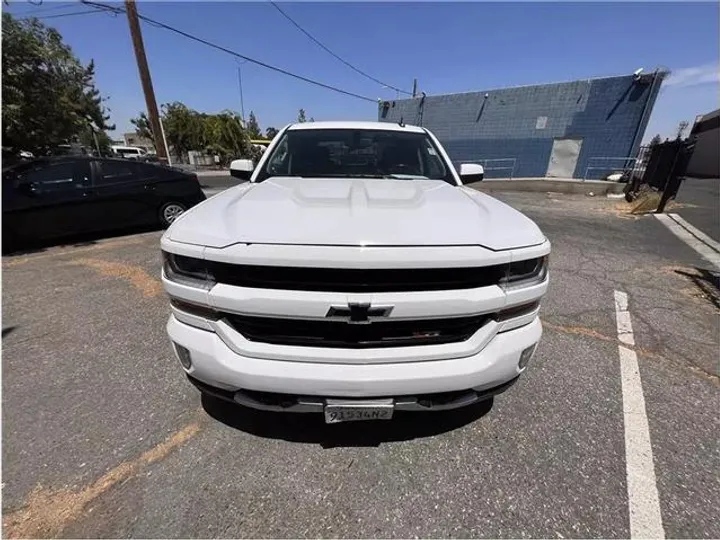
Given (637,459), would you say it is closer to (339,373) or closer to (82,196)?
(339,373)

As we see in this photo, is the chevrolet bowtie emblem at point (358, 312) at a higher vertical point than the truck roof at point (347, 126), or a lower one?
lower

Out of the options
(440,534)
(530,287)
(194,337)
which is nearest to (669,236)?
(530,287)

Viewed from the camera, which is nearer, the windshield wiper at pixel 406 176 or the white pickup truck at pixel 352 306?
the white pickup truck at pixel 352 306

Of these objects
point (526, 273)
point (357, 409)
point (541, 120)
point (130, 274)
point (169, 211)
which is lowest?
point (130, 274)

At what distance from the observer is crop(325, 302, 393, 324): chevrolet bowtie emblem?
1509 millimetres

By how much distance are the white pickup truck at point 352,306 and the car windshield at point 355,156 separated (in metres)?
1.29

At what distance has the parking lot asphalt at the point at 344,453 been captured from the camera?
1.60 meters

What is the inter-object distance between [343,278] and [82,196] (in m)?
6.46

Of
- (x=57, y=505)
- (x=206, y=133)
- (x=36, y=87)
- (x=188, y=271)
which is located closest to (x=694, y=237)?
(x=188, y=271)

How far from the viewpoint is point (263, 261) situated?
148 cm

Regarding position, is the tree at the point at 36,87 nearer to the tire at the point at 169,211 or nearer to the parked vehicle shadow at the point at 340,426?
the tire at the point at 169,211

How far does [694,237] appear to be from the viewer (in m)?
7.06

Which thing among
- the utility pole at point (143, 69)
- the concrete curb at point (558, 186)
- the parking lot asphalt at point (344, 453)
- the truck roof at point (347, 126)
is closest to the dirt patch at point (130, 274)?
the parking lot asphalt at point (344, 453)

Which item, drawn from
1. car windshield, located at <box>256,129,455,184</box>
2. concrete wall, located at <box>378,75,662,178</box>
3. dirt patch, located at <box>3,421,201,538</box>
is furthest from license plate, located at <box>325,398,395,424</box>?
concrete wall, located at <box>378,75,662,178</box>
